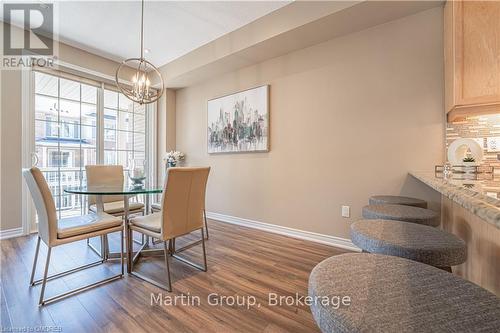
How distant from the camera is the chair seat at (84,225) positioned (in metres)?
1.70

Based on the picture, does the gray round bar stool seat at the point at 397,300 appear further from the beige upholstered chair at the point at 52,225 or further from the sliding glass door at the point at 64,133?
the sliding glass door at the point at 64,133

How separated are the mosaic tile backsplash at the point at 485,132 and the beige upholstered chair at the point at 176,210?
223cm

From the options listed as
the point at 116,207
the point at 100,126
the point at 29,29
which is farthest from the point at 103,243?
the point at 29,29

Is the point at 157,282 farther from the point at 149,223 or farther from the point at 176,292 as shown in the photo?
the point at 149,223

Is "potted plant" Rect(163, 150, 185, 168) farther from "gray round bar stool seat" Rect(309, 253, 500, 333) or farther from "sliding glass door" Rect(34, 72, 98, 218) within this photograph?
"gray round bar stool seat" Rect(309, 253, 500, 333)

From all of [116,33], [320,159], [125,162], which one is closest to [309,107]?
[320,159]

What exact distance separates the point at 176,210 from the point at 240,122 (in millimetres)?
1999

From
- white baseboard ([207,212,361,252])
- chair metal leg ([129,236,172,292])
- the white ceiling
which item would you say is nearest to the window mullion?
the white ceiling

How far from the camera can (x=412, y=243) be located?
910 mm

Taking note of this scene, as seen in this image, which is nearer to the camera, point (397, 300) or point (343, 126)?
point (397, 300)

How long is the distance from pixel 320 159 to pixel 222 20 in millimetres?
2115

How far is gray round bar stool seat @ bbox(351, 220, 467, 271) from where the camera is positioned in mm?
859

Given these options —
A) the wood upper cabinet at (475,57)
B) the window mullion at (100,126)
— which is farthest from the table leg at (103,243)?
the wood upper cabinet at (475,57)

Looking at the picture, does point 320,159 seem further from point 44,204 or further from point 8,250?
point 8,250
